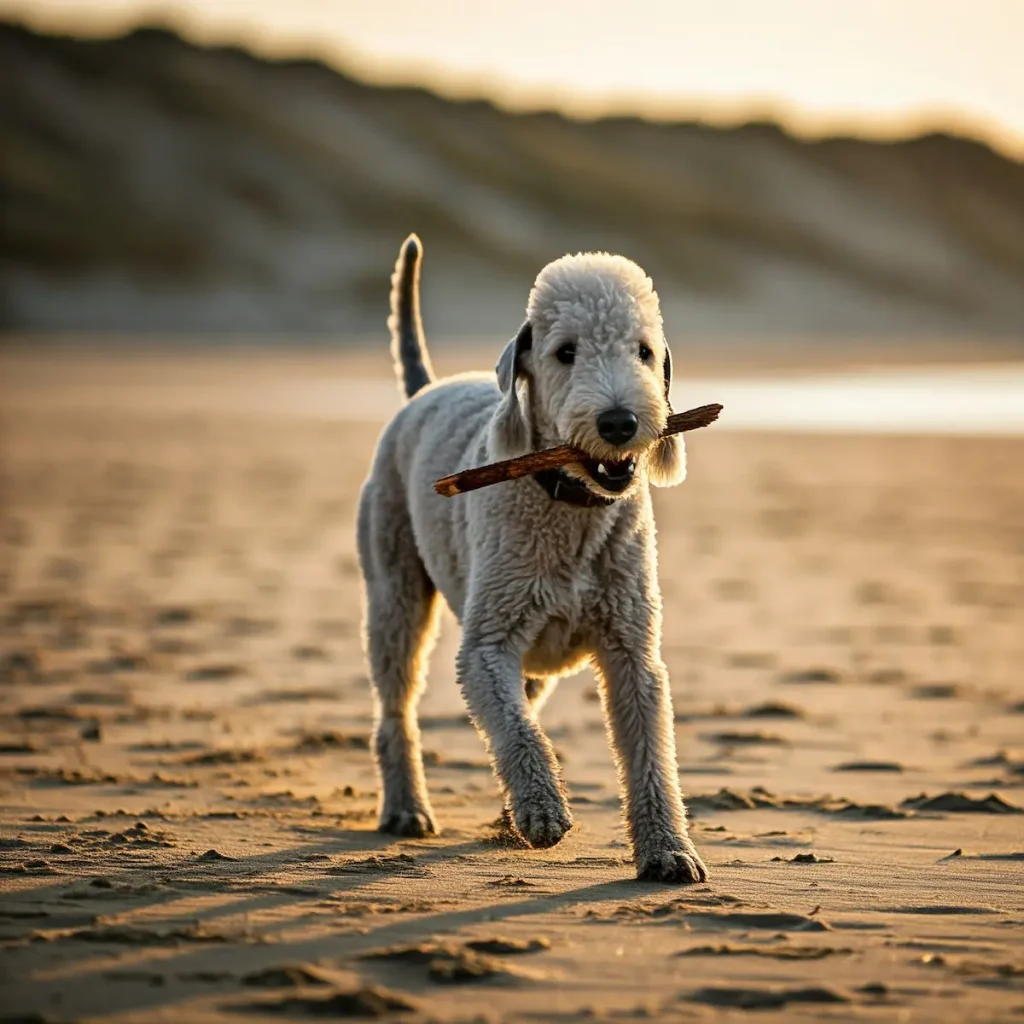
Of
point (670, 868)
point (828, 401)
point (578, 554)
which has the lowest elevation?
point (670, 868)

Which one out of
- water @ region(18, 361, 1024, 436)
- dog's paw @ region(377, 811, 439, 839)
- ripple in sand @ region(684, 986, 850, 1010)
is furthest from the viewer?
water @ region(18, 361, 1024, 436)

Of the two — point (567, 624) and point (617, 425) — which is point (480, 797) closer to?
point (567, 624)

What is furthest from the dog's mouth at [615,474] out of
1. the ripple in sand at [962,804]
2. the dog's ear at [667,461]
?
the ripple in sand at [962,804]

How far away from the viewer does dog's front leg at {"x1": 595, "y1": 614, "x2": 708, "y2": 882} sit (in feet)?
17.5

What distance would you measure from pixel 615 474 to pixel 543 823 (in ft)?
3.46

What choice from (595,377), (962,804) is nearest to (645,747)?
(595,377)

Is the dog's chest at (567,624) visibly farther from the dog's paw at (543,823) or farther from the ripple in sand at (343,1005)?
the ripple in sand at (343,1005)

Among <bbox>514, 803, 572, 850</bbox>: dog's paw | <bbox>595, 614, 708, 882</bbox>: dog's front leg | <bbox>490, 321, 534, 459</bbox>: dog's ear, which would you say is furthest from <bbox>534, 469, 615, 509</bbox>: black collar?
<bbox>514, 803, 572, 850</bbox>: dog's paw

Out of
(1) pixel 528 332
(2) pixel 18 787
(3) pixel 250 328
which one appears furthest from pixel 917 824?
(3) pixel 250 328

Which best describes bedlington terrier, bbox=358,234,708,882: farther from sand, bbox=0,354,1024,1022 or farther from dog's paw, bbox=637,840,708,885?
sand, bbox=0,354,1024,1022

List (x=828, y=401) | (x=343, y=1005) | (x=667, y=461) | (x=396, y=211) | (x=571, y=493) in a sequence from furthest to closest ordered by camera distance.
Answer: (x=396, y=211) → (x=828, y=401) → (x=667, y=461) → (x=571, y=493) → (x=343, y=1005)

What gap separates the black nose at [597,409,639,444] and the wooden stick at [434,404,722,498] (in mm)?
199

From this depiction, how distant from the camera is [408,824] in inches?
247

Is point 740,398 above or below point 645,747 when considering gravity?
above
